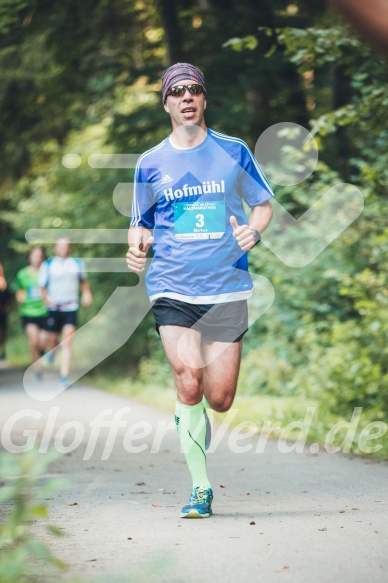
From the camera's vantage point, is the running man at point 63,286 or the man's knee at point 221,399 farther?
the running man at point 63,286

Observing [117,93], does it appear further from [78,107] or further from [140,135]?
[140,135]

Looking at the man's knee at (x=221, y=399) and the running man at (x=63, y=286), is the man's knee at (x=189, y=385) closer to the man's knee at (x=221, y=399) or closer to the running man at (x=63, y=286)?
the man's knee at (x=221, y=399)

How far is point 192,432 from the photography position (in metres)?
5.52

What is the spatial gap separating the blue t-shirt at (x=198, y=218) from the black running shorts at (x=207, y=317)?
0.04 m

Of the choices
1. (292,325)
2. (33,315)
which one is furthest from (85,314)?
(292,325)

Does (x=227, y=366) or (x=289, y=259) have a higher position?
(x=227, y=366)

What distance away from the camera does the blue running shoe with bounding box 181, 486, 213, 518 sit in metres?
5.14

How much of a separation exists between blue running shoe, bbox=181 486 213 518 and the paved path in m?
0.05

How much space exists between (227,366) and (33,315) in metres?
11.6

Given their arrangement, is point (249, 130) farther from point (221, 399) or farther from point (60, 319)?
point (221, 399)

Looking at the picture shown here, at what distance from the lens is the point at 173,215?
18.3 ft

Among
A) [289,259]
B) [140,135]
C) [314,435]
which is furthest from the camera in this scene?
[140,135]

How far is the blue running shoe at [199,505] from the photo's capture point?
5.14 metres

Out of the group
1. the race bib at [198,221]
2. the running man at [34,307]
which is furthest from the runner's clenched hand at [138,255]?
the running man at [34,307]
